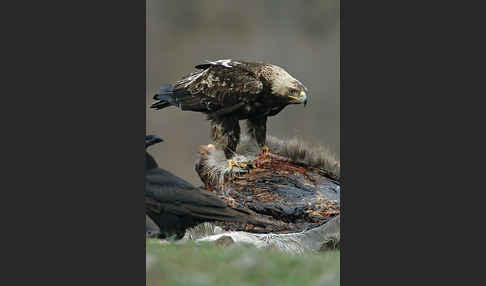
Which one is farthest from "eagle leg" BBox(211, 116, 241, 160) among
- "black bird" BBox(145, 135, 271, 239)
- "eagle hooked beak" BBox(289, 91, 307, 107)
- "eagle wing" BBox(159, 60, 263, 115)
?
"black bird" BBox(145, 135, 271, 239)

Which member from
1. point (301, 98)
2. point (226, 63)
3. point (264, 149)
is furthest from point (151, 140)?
point (301, 98)

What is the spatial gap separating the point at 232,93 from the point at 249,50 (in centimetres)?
54

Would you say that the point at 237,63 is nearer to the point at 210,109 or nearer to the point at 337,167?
the point at 210,109

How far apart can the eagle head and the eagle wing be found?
173 mm

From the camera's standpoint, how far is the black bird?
776 cm

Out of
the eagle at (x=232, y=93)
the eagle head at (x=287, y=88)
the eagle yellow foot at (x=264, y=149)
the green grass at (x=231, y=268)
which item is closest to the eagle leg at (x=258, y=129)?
the eagle yellow foot at (x=264, y=149)

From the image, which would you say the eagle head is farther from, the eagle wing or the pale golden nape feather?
the eagle wing

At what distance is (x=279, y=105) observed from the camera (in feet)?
29.2

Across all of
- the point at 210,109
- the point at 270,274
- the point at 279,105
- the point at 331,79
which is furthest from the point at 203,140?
the point at 270,274

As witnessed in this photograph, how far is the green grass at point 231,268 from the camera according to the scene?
22.5 feet

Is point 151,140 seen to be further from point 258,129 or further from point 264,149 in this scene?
point 264,149

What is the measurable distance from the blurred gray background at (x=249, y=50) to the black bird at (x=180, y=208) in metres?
0.48

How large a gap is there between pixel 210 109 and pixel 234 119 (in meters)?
0.29

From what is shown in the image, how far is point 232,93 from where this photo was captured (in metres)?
8.78
